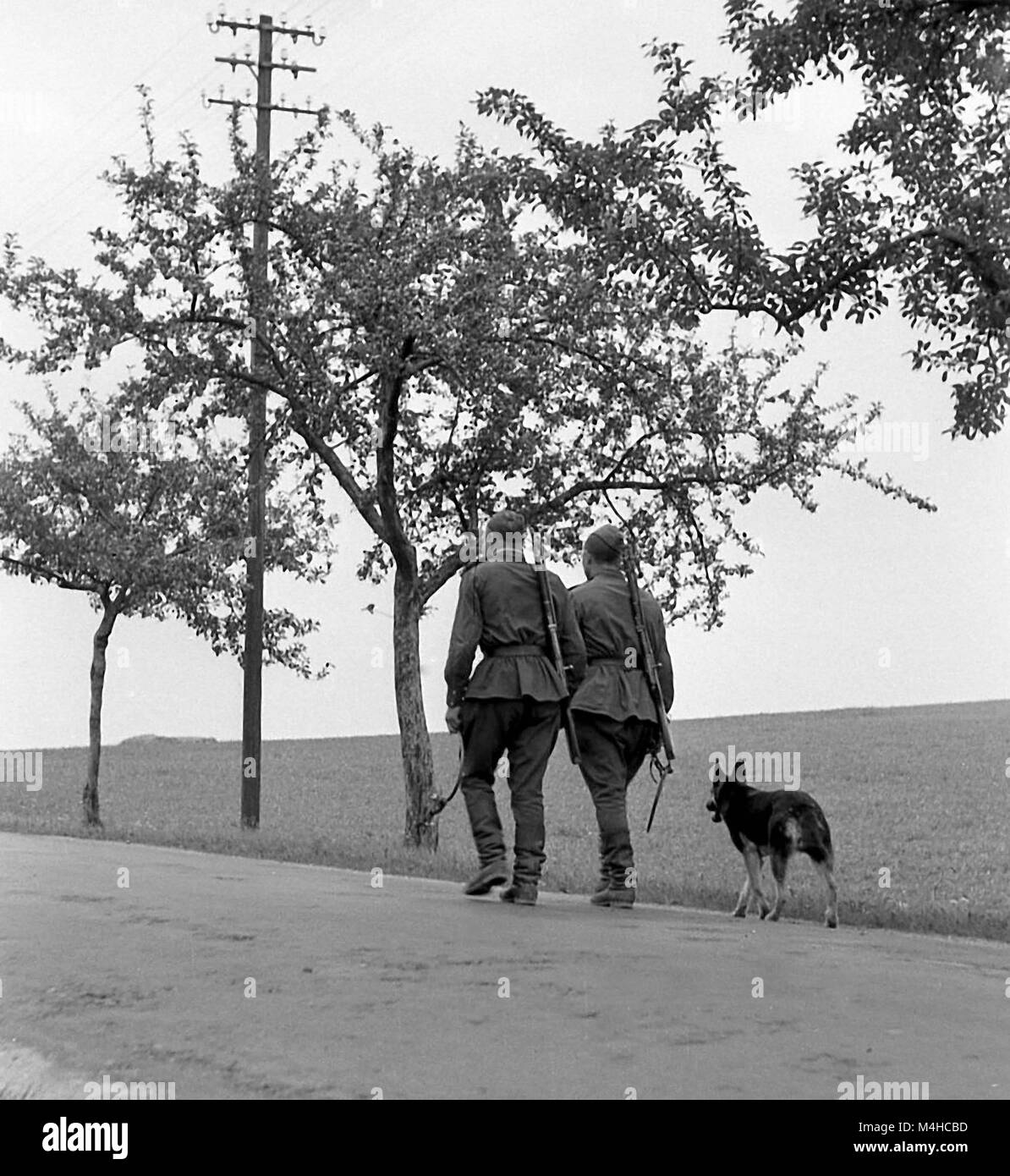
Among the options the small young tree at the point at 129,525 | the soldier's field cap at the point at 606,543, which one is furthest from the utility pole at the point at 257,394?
the soldier's field cap at the point at 606,543

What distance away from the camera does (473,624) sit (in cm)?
1291

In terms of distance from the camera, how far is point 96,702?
34969 mm

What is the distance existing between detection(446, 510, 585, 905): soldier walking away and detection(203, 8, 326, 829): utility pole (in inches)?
518

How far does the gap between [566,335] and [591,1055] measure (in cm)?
1867

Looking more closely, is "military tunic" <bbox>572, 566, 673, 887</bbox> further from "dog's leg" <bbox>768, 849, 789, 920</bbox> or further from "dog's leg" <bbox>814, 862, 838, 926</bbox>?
"dog's leg" <bbox>814, 862, 838, 926</bbox>

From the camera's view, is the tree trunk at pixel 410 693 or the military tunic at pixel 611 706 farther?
the tree trunk at pixel 410 693

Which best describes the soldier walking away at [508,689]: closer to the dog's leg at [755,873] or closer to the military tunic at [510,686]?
the military tunic at [510,686]

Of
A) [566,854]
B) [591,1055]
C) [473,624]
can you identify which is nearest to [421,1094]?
[591,1055]

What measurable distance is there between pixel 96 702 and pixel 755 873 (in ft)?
76.7

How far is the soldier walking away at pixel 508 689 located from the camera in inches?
508

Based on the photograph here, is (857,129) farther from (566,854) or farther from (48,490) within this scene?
(48,490)

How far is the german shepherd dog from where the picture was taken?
1307 centimetres

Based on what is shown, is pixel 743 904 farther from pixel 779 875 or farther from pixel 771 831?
pixel 771 831

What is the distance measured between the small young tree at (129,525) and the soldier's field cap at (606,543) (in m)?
20.7
